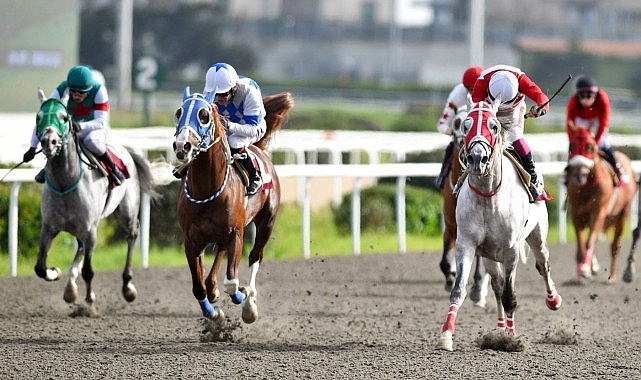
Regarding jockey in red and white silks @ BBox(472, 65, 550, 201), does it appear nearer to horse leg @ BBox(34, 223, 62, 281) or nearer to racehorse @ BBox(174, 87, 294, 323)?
racehorse @ BBox(174, 87, 294, 323)

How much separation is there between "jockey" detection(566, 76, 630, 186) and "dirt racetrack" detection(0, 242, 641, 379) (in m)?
1.20

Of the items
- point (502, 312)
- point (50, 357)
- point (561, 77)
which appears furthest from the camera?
point (561, 77)

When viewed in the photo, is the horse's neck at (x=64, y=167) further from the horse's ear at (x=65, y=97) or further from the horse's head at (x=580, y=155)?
the horse's head at (x=580, y=155)

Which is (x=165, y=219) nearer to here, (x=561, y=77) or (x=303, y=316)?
(x=303, y=316)

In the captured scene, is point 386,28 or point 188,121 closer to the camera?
Answer: point 188,121

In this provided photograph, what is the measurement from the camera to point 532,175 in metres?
6.88

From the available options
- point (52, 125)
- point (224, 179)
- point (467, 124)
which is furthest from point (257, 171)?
point (467, 124)

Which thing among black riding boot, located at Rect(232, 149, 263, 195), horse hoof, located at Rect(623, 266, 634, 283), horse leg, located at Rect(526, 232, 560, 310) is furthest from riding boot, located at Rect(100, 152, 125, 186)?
horse hoof, located at Rect(623, 266, 634, 283)

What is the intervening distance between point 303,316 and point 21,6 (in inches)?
353

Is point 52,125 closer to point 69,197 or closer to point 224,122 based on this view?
point 69,197

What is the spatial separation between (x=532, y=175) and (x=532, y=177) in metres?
0.01

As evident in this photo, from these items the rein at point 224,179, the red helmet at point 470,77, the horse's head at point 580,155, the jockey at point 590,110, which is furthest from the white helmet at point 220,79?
the jockey at point 590,110

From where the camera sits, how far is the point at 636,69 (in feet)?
163

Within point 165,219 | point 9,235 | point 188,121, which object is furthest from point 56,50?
point 188,121
